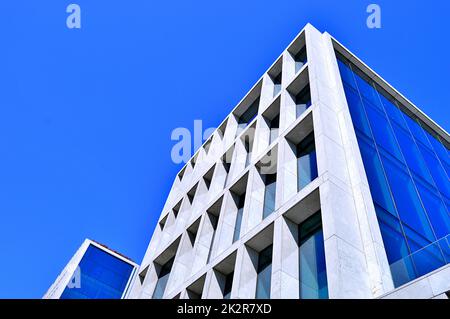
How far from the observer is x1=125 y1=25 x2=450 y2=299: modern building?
1102cm

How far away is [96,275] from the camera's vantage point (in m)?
42.5

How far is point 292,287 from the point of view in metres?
12.1

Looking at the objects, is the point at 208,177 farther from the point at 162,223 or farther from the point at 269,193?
the point at 269,193

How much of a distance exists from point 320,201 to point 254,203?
5168 millimetres

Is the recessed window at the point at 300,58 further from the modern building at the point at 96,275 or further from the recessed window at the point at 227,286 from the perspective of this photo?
the modern building at the point at 96,275

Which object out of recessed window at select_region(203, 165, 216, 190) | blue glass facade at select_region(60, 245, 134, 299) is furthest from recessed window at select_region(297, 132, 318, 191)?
blue glass facade at select_region(60, 245, 134, 299)

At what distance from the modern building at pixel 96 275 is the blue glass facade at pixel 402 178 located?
29092 mm

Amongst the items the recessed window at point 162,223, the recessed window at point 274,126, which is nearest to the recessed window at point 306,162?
the recessed window at point 274,126

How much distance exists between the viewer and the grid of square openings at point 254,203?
1416cm

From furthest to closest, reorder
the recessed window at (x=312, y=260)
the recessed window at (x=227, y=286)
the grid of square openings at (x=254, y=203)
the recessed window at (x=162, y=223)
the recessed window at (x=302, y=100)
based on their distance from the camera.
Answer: the recessed window at (x=162, y=223)
the recessed window at (x=302, y=100)
the recessed window at (x=227, y=286)
the grid of square openings at (x=254, y=203)
the recessed window at (x=312, y=260)

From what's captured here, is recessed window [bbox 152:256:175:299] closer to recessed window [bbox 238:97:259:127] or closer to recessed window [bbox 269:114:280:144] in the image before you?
recessed window [bbox 269:114:280:144]

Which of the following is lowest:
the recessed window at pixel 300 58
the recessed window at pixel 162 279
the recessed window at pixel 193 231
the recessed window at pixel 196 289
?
the recessed window at pixel 196 289

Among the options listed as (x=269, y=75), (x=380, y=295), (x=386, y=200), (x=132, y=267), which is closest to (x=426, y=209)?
(x=386, y=200)
